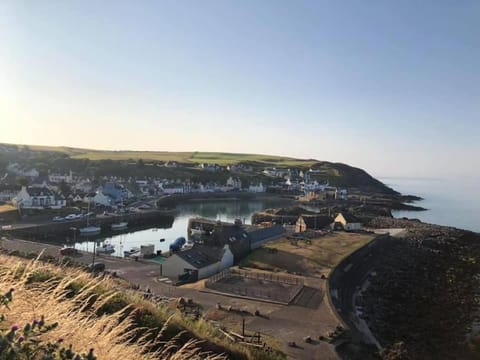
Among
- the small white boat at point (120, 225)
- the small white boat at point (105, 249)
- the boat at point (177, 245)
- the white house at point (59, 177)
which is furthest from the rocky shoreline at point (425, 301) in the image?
the white house at point (59, 177)

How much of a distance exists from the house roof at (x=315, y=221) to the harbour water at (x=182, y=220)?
1510 centimetres

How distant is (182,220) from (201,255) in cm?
3632

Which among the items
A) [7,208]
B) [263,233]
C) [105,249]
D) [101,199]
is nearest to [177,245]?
[105,249]

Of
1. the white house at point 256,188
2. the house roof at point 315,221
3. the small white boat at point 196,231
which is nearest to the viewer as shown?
the house roof at point 315,221

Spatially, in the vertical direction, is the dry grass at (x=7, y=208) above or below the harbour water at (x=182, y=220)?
above

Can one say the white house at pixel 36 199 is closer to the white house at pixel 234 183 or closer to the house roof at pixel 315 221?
the house roof at pixel 315 221

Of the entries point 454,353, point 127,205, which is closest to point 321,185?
point 127,205

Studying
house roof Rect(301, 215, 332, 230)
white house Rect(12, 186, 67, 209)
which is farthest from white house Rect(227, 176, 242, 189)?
house roof Rect(301, 215, 332, 230)

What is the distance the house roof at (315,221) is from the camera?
48.8 m

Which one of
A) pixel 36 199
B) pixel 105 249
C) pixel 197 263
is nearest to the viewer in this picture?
pixel 197 263

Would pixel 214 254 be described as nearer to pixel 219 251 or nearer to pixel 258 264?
pixel 219 251

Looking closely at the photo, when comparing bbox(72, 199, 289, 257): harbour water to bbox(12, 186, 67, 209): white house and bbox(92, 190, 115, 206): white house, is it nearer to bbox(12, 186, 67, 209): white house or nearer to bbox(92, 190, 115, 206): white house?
bbox(92, 190, 115, 206): white house

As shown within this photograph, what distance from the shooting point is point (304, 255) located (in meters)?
32.2

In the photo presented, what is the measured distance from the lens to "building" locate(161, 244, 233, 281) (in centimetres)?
2734
